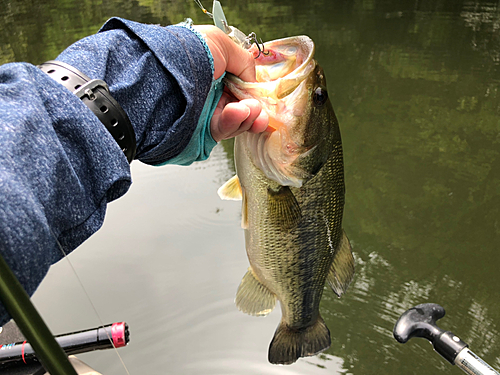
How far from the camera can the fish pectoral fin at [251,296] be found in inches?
68.7

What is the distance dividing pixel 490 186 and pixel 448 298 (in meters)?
1.53

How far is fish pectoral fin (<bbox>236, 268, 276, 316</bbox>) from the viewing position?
175 centimetres

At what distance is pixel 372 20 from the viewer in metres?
9.55

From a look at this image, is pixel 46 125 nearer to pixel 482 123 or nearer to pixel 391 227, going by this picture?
pixel 391 227

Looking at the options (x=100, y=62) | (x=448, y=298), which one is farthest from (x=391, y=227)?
(x=100, y=62)

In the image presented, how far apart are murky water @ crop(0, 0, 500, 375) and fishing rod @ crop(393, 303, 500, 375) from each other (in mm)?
1119

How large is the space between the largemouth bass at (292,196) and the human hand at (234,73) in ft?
0.16

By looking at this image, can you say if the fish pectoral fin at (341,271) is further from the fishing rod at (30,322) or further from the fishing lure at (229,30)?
the fishing rod at (30,322)

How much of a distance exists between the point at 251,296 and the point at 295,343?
0.29 meters

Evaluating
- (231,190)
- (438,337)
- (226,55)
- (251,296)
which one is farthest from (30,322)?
(438,337)

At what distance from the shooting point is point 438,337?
1537 mm

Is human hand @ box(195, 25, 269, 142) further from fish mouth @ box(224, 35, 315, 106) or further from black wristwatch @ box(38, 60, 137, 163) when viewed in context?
black wristwatch @ box(38, 60, 137, 163)

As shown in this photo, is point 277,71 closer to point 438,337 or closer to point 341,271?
point 341,271

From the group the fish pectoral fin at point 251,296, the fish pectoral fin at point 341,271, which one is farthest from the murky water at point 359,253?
the fish pectoral fin at point 341,271
